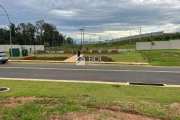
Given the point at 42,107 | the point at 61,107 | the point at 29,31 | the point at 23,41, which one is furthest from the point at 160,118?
the point at 29,31

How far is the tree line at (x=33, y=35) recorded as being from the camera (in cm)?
8688

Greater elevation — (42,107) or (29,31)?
(29,31)

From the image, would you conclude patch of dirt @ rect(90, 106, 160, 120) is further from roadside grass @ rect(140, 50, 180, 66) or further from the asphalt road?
roadside grass @ rect(140, 50, 180, 66)

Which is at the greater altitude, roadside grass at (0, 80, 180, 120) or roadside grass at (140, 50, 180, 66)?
roadside grass at (140, 50, 180, 66)

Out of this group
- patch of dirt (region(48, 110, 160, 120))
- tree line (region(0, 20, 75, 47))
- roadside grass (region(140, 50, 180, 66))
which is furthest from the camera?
tree line (region(0, 20, 75, 47))

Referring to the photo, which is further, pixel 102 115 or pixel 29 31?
pixel 29 31

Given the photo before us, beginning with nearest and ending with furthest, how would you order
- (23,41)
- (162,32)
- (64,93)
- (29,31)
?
(64,93)
(162,32)
(23,41)
(29,31)

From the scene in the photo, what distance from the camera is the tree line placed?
8688 centimetres

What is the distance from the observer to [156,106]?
5637 millimetres

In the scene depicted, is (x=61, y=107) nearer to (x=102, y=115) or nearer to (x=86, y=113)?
(x=86, y=113)

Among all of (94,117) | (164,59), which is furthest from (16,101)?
(164,59)

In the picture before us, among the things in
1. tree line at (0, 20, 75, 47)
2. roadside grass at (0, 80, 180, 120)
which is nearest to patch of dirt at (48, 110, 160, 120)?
roadside grass at (0, 80, 180, 120)

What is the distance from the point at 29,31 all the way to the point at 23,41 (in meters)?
8.58

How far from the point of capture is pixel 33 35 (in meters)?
95.4
